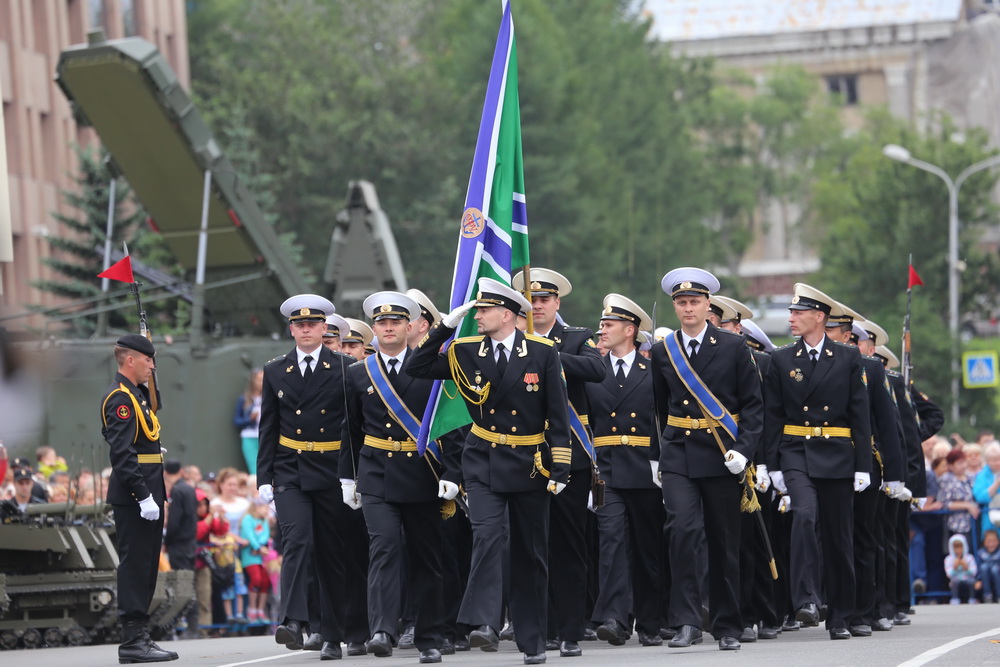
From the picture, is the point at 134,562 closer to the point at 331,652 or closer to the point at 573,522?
the point at 331,652

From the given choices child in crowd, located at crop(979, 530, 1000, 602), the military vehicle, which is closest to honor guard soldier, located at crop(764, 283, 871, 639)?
the military vehicle

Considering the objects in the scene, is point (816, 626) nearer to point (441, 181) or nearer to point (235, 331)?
point (235, 331)

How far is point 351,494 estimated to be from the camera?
12.4 m

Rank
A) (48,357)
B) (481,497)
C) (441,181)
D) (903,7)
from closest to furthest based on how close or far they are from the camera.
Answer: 1. (481,497)
2. (48,357)
3. (441,181)
4. (903,7)

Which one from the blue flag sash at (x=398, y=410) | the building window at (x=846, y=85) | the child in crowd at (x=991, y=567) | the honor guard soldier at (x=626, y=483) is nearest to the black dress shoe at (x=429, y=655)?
the blue flag sash at (x=398, y=410)

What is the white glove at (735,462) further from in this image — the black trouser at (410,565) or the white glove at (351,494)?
the white glove at (351,494)

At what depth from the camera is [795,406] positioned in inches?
519

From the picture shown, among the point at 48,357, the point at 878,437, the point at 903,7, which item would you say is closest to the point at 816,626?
the point at 878,437

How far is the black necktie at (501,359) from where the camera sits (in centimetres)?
1162

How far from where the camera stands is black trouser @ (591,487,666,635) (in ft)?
43.3

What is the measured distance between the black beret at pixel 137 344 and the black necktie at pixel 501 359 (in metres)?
2.66

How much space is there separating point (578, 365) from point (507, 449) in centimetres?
106

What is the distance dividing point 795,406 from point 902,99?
7767 centimetres

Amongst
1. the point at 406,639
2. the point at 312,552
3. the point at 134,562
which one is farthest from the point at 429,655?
the point at 134,562
